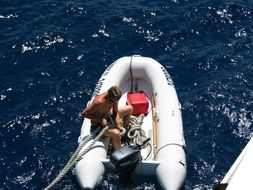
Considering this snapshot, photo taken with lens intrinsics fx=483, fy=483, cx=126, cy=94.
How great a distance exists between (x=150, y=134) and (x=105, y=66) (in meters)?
3.84

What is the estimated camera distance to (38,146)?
12812 millimetres

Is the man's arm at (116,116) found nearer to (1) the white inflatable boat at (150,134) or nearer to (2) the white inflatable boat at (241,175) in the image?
(1) the white inflatable boat at (150,134)

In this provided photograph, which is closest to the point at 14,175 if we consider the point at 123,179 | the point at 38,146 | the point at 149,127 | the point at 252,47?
the point at 38,146

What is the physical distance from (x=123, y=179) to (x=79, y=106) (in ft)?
11.3

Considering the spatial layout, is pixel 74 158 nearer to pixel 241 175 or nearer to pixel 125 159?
pixel 125 159

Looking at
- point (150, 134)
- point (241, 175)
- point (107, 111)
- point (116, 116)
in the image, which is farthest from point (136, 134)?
point (241, 175)

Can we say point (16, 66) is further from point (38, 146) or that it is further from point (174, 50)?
point (174, 50)

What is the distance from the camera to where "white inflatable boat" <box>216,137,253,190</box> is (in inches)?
340

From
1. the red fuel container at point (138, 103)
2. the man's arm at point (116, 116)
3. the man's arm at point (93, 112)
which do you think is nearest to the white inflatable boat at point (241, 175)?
the man's arm at point (116, 116)

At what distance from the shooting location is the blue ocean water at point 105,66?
12.4 meters

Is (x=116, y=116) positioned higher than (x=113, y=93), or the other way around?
(x=113, y=93)

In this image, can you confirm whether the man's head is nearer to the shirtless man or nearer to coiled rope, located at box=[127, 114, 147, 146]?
the shirtless man

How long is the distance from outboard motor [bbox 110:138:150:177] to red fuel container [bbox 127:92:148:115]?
2.31m

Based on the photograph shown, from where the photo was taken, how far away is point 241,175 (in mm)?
8883
